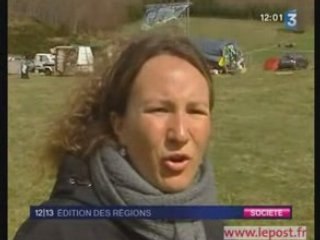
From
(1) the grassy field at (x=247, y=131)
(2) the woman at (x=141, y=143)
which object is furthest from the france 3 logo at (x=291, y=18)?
(2) the woman at (x=141, y=143)

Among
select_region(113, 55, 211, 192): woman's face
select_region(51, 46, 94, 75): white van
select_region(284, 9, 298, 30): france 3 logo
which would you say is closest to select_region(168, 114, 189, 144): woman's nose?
select_region(113, 55, 211, 192): woman's face

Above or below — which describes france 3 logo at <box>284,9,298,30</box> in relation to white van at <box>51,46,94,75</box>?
above

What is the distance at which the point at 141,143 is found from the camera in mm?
4211

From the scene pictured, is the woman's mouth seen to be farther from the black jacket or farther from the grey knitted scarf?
the black jacket

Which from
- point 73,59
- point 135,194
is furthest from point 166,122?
point 73,59

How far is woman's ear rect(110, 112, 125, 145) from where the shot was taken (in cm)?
425

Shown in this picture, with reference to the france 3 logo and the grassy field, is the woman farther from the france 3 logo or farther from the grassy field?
the france 3 logo

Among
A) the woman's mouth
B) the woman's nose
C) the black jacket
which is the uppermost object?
the woman's nose

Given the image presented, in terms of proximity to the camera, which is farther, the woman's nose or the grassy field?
the grassy field

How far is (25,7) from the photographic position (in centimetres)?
427

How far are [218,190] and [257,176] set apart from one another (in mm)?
171

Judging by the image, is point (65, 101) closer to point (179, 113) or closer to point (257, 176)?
point (179, 113)

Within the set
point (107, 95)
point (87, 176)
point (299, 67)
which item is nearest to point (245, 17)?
point (299, 67)

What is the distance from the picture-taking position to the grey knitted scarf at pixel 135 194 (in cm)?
420
